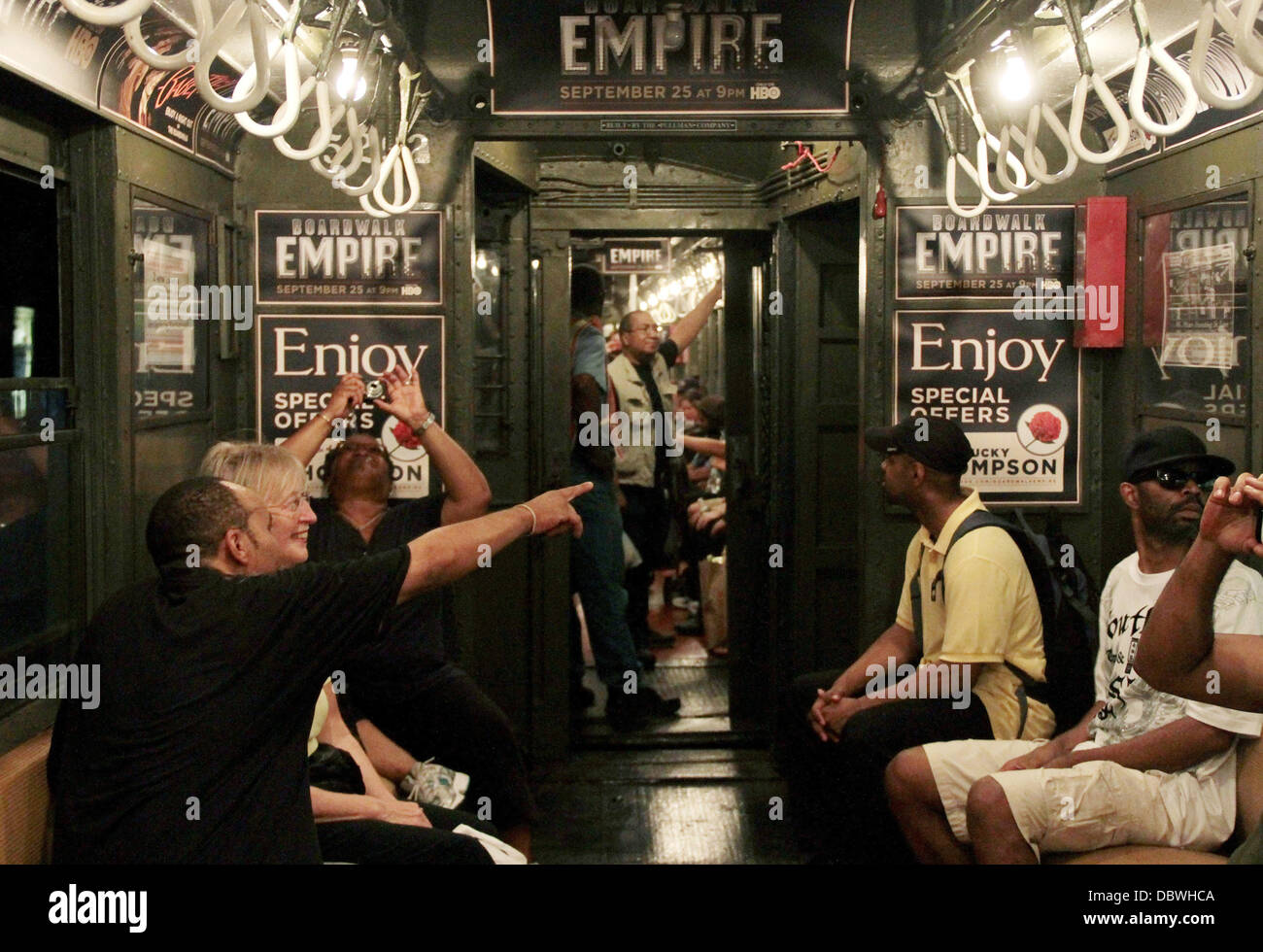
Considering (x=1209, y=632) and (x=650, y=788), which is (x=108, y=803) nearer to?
(x=1209, y=632)

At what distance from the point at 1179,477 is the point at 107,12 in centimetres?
264

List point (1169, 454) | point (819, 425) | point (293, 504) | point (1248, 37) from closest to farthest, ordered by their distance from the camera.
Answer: point (1248, 37) → point (293, 504) → point (1169, 454) → point (819, 425)

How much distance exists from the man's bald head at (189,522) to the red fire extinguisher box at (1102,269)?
126 inches

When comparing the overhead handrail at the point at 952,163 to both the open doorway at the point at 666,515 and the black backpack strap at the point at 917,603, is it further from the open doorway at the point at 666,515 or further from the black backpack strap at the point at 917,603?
the open doorway at the point at 666,515

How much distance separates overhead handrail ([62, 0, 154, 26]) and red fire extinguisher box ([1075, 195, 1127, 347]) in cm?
333

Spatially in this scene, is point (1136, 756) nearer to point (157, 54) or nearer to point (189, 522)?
point (189, 522)

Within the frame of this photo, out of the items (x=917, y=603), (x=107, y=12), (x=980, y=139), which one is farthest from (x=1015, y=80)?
(x=107, y=12)

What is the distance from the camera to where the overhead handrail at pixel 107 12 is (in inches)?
86.0

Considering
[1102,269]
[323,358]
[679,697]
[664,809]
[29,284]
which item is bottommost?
[664,809]

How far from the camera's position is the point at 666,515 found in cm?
828

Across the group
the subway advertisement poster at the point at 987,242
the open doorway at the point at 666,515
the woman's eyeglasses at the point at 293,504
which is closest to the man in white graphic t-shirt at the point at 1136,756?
the subway advertisement poster at the point at 987,242

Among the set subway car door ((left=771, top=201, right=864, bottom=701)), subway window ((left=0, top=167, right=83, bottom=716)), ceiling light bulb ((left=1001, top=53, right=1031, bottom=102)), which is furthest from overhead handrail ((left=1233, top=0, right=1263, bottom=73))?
subway car door ((left=771, top=201, right=864, bottom=701))

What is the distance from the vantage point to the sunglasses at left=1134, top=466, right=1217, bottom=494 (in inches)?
130

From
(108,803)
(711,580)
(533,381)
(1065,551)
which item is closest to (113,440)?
(108,803)
